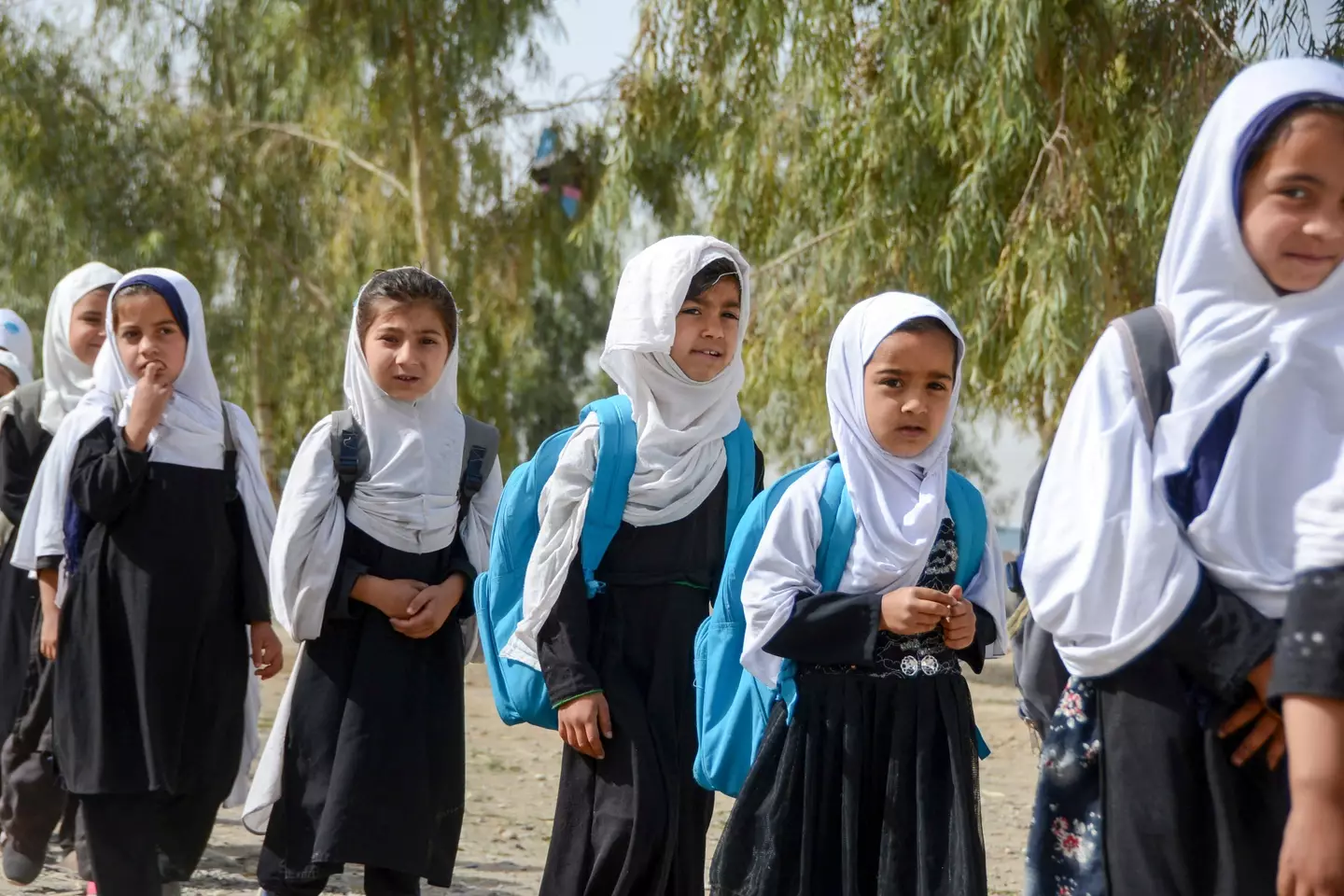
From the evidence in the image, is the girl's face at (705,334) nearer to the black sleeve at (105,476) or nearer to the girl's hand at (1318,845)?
the black sleeve at (105,476)

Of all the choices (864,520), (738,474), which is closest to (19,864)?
(738,474)

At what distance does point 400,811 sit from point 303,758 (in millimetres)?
278

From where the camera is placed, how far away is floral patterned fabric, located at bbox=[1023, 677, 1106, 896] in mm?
2246

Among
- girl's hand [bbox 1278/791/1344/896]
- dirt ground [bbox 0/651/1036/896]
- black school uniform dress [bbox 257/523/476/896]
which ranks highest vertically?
girl's hand [bbox 1278/791/1344/896]

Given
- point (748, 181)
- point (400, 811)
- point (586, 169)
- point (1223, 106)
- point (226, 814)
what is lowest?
point (226, 814)

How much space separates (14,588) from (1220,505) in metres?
4.59

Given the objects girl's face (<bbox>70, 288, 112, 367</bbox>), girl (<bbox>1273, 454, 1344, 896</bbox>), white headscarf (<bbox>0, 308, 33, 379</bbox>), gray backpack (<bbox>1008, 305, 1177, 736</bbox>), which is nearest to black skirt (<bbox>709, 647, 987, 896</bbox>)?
gray backpack (<bbox>1008, 305, 1177, 736</bbox>)

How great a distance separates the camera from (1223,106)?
2.20m

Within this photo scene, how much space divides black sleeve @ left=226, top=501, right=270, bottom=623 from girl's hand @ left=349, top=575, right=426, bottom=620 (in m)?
0.58

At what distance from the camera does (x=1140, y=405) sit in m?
2.21

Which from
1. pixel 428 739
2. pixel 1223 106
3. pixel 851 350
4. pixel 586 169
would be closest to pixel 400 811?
pixel 428 739

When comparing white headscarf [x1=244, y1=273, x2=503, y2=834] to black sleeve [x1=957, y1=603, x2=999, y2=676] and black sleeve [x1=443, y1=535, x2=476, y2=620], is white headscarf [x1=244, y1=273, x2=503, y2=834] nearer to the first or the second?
black sleeve [x1=443, y1=535, x2=476, y2=620]

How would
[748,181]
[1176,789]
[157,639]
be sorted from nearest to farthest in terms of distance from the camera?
[1176,789] < [157,639] < [748,181]

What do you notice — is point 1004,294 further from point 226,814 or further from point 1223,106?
point 1223,106
